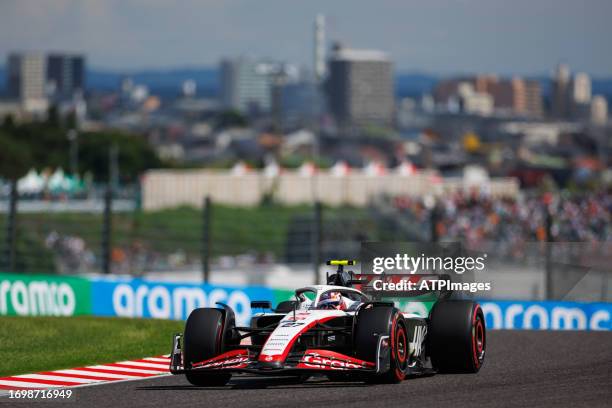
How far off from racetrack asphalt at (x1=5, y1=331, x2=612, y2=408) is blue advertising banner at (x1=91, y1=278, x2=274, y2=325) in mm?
7809

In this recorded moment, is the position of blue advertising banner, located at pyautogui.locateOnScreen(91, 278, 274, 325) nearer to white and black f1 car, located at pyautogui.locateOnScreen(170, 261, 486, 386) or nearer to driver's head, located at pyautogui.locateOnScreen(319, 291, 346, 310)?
white and black f1 car, located at pyautogui.locateOnScreen(170, 261, 486, 386)

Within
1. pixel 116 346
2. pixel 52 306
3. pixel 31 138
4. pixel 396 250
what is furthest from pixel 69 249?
pixel 31 138

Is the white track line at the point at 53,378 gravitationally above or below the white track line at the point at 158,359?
above

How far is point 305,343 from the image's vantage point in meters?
12.7

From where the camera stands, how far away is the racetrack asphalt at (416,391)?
11.5 meters

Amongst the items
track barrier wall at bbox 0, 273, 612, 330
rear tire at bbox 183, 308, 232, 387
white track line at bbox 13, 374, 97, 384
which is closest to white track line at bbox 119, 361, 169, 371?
white track line at bbox 13, 374, 97, 384

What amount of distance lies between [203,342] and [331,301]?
1.33 m

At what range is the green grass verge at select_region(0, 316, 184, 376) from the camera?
49.9 feet

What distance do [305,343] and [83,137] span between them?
503 ft

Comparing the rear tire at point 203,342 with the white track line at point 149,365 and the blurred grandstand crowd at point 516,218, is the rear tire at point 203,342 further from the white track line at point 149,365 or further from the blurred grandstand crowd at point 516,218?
the blurred grandstand crowd at point 516,218

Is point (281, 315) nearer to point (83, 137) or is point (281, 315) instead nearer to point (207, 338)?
point (207, 338)

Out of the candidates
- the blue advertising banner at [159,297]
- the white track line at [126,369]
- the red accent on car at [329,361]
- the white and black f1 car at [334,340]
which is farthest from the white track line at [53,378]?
the blue advertising banner at [159,297]

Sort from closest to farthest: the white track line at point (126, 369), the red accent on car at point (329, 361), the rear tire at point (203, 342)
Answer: the red accent on car at point (329, 361) < the rear tire at point (203, 342) < the white track line at point (126, 369)

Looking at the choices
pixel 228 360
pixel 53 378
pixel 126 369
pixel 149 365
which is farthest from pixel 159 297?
pixel 228 360
